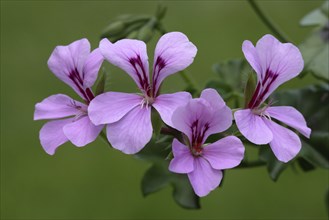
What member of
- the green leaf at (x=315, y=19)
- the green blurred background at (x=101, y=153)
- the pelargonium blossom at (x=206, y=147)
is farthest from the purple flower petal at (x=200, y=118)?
the green blurred background at (x=101, y=153)

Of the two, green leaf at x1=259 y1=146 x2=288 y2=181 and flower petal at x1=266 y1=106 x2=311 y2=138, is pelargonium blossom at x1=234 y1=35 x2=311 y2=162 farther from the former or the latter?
green leaf at x1=259 y1=146 x2=288 y2=181

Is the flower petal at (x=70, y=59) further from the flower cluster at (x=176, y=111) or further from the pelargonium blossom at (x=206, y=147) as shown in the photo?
the pelargonium blossom at (x=206, y=147)

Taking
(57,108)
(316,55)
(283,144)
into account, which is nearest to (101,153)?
(316,55)

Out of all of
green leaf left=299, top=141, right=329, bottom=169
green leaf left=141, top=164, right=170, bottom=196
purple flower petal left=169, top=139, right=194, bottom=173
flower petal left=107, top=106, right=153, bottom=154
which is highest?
flower petal left=107, top=106, right=153, bottom=154

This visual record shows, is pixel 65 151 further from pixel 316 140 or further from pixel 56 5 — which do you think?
pixel 316 140

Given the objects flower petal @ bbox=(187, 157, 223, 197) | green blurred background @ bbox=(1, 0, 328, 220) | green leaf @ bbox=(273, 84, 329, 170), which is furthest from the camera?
green blurred background @ bbox=(1, 0, 328, 220)

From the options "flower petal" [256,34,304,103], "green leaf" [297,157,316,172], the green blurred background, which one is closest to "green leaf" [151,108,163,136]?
"flower petal" [256,34,304,103]

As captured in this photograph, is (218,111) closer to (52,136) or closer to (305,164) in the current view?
(52,136)

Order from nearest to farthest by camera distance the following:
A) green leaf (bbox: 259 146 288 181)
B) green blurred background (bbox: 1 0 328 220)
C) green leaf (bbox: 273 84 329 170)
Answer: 1. green leaf (bbox: 259 146 288 181)
2. green leaf (bbox: 273 84 329 170)
3. green blurred background (bbox: 1 0 328 220)
